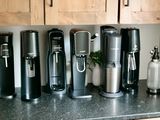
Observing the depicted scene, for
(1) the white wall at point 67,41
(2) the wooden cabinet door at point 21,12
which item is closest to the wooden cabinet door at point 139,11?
(1) the white wall at point 67,41

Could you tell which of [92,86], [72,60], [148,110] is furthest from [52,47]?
[148,110]

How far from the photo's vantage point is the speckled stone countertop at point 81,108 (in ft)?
5.32

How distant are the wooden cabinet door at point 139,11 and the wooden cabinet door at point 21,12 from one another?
0.47m

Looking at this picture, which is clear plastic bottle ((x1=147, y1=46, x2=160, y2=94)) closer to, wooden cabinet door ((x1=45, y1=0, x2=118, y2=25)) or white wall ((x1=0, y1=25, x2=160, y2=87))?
white wall ((x1=0, y1=25, x2=160, y2=87))

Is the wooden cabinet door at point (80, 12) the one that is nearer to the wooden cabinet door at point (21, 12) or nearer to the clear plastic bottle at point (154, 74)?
the wooden cabinet door at point (21, 12)

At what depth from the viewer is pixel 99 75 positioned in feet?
6.79

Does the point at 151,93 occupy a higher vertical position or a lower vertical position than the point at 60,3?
lower

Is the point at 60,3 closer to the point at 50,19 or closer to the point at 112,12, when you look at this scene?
the point at 50,19

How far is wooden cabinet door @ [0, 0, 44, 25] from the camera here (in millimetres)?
1599

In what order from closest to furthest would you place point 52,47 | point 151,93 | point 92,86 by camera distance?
point 52,47 → point 151,93 → point 92,86

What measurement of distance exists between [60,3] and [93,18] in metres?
0.21

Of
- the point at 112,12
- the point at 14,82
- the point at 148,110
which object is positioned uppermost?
the point at 112,12

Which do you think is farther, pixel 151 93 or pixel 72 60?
pixel 151 93

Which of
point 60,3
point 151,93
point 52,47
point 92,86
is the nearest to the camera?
point 60,3
